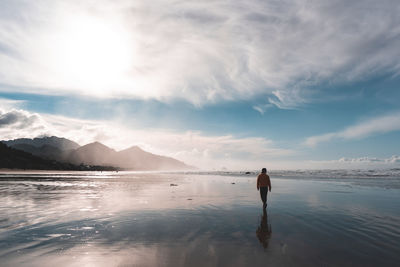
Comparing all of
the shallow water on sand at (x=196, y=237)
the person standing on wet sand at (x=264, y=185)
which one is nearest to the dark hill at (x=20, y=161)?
the shallow water on sand at (x=196, y=237)

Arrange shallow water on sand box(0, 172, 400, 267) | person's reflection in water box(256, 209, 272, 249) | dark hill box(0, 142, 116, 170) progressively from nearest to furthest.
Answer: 1. shallow water on sand box(0, 172, 400, 267)
2. person's reflection in water box(256, 209, 272, 249)
3. dark hill box(0, 142, 116, 170)

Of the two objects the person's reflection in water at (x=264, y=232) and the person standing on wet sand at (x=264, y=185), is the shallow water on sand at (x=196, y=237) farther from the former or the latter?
the person standing on wet sand at (x=264, y=185)

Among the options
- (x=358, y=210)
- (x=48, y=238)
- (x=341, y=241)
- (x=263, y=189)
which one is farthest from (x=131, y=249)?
(x=358, y=210)

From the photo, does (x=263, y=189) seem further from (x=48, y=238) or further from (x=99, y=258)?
(x=48, y=238)

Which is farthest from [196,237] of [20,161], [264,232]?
[20,161]

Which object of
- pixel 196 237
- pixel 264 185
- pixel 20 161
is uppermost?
pixel 20 161

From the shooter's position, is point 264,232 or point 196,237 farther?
point 264,232

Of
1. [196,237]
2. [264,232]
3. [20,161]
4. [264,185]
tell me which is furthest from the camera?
[20,161]

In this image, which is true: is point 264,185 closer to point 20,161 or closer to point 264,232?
point 264,232

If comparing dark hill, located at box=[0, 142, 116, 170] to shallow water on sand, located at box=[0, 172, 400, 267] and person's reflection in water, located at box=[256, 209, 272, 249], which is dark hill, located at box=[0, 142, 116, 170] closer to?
shallow water on sand, located at box=[0, 172, 400, 267]

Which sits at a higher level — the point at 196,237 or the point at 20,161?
the point at 20,161

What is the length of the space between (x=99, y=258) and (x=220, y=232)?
5.07 meters

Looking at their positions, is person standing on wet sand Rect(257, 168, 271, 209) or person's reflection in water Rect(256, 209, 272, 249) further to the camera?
person standing on wet sand Rect(257, 168, 271, 209)

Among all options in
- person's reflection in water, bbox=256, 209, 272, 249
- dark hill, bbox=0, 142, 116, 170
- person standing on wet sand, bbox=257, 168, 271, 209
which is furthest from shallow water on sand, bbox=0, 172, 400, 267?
dark hill, bbox=0, 142, 116, 170
